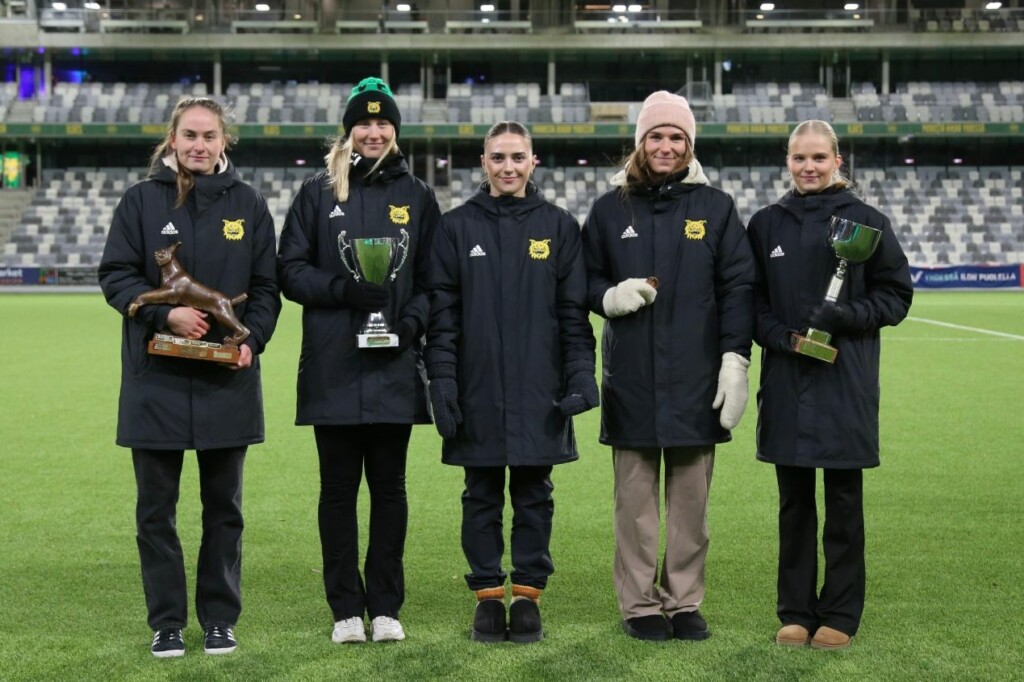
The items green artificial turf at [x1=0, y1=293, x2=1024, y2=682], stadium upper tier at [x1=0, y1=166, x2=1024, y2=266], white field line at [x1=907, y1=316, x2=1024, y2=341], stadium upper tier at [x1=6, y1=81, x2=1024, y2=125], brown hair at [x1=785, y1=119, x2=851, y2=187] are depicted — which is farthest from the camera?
stadium upper tier at [x1=6, y1=81, x2=1024, y2=125]

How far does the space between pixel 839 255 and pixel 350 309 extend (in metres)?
2.00

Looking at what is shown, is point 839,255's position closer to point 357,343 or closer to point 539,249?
point 539,249

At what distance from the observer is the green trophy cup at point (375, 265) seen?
482cm

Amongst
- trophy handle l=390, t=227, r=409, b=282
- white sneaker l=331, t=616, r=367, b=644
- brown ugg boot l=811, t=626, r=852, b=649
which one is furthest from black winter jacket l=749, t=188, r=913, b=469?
white sneaker l=331, t=616, r=367, b=644

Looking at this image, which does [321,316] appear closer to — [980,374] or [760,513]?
[760,513]

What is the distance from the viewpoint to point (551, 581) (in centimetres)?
602

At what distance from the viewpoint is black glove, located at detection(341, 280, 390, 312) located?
487 cm

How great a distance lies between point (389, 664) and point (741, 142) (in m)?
44.2

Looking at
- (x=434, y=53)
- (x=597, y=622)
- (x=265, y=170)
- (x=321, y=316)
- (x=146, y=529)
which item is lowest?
(x=597, y=622)

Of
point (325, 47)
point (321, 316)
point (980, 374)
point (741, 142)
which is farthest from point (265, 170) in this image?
point (321, 316)

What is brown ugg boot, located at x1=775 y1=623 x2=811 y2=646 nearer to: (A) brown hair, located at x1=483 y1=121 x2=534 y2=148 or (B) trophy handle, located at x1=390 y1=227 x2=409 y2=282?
(B) trophy handle, located at x1=390 y1=227 x2=409 y2=282

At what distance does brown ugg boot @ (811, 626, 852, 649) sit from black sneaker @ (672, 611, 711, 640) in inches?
17.6

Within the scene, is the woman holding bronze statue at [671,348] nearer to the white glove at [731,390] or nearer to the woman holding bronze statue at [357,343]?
the white glove at [731,390]

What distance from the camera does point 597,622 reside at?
5.32 m
